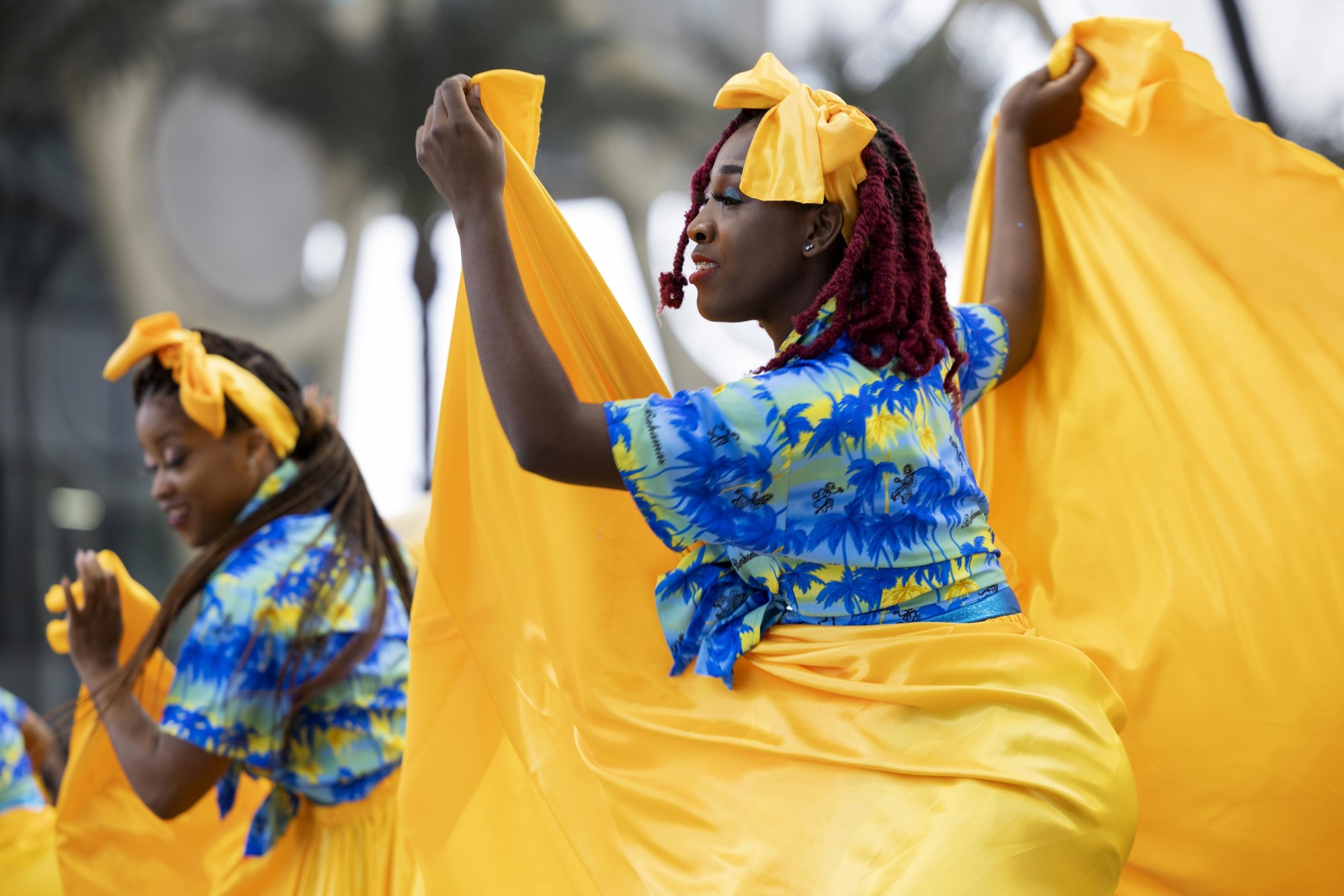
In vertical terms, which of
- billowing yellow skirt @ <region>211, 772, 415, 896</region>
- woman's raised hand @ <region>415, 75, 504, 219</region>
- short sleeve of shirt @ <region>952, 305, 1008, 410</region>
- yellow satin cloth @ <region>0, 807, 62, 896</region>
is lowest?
yellow satin cloth @ <region>0, 807, 62, 896</region>

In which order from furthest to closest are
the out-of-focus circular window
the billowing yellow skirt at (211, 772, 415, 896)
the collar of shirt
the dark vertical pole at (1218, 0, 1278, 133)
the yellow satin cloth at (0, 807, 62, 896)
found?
Result: the out-of-focus circular window
the dark vertical pole at (1218, 0, 1278, 133)
the yellow satin cloth at (0, 807, 62, 896)
the collar of shirt
the billowing yellow skirt at (211, 772, 415, 896)

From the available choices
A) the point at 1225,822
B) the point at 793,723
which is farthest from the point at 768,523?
the point at 1225,822

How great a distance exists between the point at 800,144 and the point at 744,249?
0.15m

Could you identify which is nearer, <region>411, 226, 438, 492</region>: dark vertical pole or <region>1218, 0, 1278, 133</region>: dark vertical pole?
<region>1218, 0, 1278, 133</region>: dark vertical pole

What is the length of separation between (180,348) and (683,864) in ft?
5.48

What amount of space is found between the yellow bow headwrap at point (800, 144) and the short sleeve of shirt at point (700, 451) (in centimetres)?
30

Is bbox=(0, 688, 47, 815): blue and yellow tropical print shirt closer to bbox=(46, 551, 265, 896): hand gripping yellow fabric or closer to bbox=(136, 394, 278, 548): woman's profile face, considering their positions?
bbox=(46, 551, 265, 896): hand gripping yellow fabric

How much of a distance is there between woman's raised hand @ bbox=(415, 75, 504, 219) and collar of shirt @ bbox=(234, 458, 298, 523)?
4.05 feet

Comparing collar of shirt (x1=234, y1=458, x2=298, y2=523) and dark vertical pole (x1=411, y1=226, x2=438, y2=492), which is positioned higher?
collar of shirt (x1=234, y1=458, x2=298, y2=523)

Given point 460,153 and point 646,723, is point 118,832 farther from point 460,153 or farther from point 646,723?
point 460,153

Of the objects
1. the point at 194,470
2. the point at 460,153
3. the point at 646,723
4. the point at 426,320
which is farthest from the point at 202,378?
the point at 426,320

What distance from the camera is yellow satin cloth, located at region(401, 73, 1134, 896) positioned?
1350mm

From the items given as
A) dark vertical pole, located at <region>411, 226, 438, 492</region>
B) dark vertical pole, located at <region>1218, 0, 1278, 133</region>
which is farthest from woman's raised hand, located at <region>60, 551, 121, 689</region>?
dark vertical pole, located at <region>411, 226, 438, 492</region>

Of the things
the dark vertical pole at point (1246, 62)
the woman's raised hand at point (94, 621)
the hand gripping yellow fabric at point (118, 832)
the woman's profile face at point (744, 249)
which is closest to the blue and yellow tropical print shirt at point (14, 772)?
the hand gripping yellow fabric at point (118, 832)
